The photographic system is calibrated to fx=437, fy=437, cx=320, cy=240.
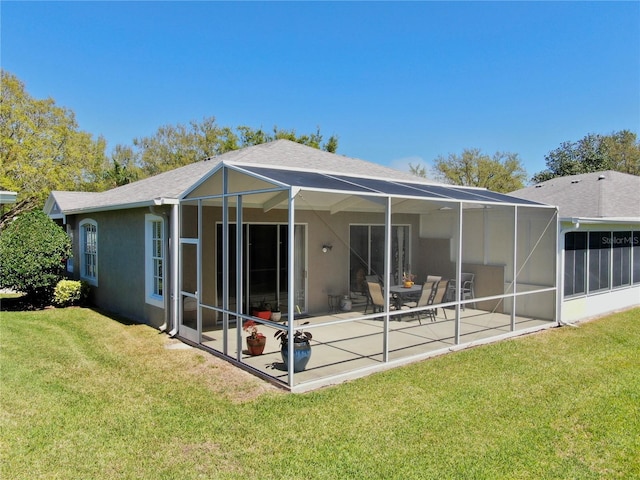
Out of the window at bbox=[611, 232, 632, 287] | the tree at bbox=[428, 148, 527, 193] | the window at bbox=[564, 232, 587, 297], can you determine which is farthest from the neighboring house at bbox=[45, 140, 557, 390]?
the tree at bbox=[428, 148, 527, 193]

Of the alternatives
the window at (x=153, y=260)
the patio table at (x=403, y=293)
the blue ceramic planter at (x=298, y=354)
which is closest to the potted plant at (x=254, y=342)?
the blue ceramic planter at (x=298, y=354)

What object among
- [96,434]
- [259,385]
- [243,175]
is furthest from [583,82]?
[96,434]

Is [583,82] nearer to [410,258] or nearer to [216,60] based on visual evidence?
[410,258]

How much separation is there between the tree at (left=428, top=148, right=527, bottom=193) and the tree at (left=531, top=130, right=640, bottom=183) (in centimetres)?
284

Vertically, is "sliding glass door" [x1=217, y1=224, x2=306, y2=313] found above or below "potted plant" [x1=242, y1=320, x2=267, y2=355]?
above

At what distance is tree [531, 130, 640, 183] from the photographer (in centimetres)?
3284

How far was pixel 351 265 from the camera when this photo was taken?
1162 centimetres

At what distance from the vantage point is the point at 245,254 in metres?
9.80

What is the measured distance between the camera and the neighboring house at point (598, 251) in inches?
401

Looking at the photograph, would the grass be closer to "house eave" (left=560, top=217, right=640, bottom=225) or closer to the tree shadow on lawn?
"house eave" (left=560, top=217, right=640, bottom=225)

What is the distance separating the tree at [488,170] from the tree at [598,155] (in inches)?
112

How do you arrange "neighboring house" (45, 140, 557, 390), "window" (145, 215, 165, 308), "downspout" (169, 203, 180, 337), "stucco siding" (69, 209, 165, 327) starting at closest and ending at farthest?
1. "neighboring house" (45, 140, 557, 390)
2. "downspout" (169, 203, 180, 337)
3. "window" (145, 215, 165, 308)
4. "stucco siding" (69, 209, 165, 327)

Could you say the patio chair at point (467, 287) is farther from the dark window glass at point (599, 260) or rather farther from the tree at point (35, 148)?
the tree at point (35, 148)

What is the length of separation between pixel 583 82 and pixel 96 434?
2051 cm
